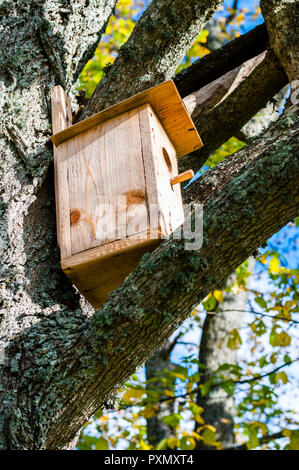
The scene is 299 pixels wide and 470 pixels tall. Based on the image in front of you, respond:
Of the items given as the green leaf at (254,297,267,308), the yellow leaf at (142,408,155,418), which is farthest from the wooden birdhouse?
the yellow leaf at (142,408,155,418)

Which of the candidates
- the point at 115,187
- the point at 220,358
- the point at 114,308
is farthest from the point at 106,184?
the point at 220,358

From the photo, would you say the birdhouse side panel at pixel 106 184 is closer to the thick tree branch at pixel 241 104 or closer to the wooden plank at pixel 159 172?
the wooden plank at pixel 159 172

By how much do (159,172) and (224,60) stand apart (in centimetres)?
117

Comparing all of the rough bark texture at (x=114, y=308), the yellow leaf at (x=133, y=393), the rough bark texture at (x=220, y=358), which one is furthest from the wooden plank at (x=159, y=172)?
the rough bark texture at (x=220, y=358)

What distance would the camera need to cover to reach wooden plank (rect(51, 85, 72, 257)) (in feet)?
7.09

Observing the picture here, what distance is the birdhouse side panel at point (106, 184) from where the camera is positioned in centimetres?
206

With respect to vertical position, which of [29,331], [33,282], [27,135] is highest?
[27,135]

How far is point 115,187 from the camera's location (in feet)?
7.03

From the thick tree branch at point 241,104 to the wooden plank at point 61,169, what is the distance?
71 centimetres

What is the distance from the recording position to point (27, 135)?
2.47 metres

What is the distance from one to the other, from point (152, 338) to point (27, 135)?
50.1 inches

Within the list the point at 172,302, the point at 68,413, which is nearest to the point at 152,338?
the point at 172,302
